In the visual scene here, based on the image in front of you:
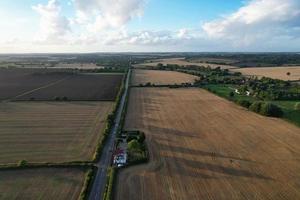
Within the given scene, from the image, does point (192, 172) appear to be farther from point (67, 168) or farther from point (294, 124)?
point (294, 124)

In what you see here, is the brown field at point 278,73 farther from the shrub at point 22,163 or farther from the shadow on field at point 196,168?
the shrub at point 22,163

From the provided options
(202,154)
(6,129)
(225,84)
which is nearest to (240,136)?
(202,154)

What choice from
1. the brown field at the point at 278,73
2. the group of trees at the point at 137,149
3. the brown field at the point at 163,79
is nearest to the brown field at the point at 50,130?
the group of trees at the point at 137,149

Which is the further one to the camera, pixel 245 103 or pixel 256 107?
pixel 245 103

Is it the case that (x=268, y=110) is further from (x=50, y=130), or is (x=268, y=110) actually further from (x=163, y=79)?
(x=163, y=79)

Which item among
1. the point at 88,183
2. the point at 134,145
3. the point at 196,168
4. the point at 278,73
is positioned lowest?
the point at 278,73

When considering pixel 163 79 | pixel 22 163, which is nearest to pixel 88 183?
pixel 22 163
